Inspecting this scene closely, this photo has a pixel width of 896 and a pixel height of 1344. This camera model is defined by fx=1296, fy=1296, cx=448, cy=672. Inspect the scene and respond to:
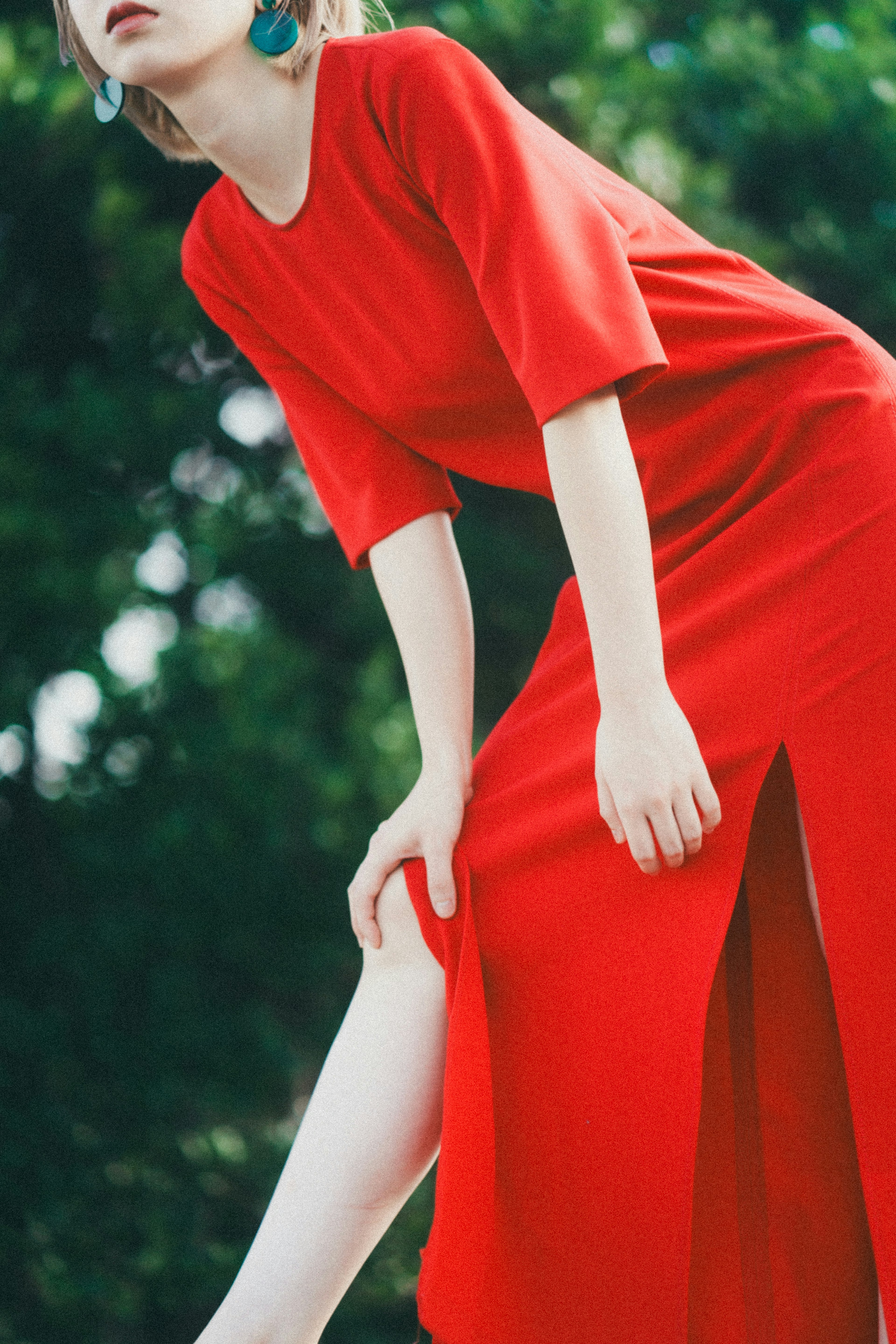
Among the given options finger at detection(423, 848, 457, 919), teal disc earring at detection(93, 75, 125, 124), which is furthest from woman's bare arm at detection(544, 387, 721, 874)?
teal disc earring at detection(93, 75, 125, 124)

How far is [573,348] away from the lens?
0.88 metres

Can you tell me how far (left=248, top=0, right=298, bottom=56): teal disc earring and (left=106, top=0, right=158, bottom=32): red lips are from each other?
0.25ft

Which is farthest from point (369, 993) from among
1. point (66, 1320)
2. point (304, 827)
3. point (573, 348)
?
point (66, 1320)

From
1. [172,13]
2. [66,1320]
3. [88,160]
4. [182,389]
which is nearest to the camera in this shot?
[172,13]

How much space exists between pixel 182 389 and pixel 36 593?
684mm

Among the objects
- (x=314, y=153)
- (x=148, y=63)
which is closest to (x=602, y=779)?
(x=314, y=153)

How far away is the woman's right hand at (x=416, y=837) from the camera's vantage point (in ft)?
3.35

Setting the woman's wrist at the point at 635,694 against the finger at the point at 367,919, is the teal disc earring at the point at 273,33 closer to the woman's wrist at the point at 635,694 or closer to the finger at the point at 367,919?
the woman's wrist at the point at 635,694

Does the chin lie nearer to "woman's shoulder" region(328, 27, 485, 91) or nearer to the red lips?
the red lips

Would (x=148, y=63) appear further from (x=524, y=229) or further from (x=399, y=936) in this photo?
(x=399, y=936)

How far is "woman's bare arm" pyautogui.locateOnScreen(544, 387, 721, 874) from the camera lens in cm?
89

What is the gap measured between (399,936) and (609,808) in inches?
9.0

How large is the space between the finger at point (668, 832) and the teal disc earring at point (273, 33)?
662 mm

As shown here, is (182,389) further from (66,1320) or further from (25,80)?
(66,1320)
